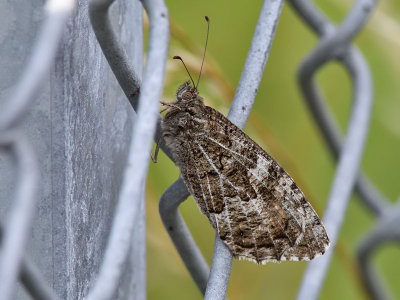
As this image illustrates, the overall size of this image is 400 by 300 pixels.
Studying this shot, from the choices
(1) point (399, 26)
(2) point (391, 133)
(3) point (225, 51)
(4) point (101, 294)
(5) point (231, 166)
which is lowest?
(4) point (101, 294)

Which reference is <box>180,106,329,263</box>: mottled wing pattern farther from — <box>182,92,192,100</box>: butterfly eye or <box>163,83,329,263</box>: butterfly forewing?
<box>182,92,192,100</box>: butterfly eye

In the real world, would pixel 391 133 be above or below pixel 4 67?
above

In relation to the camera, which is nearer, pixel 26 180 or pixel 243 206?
pixel 26 180

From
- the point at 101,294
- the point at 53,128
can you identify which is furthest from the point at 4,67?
the point at 101,294

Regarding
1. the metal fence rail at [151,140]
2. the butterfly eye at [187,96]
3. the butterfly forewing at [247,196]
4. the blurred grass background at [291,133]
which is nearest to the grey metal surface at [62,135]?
the metal fence rail at [151,140]

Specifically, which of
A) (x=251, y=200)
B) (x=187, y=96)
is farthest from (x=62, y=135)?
(x=187, y=96)

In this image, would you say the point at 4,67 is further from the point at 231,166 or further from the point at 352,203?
the point at 352,203

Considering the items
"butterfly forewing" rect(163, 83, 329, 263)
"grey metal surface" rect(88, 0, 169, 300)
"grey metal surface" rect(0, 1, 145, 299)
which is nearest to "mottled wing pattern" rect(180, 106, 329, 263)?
"butterfly forewing" rect(163, 83, 329, 263)
